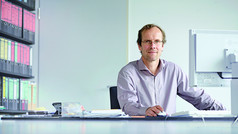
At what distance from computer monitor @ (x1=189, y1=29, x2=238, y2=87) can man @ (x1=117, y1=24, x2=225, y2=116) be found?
464 millimetres

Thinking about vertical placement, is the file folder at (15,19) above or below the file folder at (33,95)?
above

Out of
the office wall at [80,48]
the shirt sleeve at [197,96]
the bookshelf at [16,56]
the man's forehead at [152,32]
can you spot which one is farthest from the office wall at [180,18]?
the shirt sleeve at [197,96]

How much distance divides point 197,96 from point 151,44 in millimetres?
496

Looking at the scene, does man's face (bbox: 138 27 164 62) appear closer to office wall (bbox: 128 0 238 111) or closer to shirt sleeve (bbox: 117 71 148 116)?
shirt sleeve (bbox: 117 71 148 116)

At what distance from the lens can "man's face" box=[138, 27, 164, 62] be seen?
266 centimetres

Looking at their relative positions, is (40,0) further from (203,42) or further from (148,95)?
(203,42)

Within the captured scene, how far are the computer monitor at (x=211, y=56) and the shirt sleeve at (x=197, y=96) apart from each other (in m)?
0.46

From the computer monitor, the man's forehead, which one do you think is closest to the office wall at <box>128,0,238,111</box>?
the man's forehead

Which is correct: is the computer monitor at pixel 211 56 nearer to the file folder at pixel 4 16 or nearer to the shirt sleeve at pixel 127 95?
the shirt sleeve at pixel 127 95

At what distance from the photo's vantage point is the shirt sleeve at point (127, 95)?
2296mm

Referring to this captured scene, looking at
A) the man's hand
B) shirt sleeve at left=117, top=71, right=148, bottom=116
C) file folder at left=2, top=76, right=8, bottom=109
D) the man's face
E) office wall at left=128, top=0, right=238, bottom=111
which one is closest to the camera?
the man's hand

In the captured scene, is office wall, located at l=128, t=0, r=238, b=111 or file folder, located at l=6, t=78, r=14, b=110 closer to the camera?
file folder, located at l=6, t=78, r=14, b=110

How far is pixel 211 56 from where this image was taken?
2121mm

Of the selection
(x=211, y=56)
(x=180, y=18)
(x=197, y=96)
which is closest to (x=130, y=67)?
(x=197, y=96)
